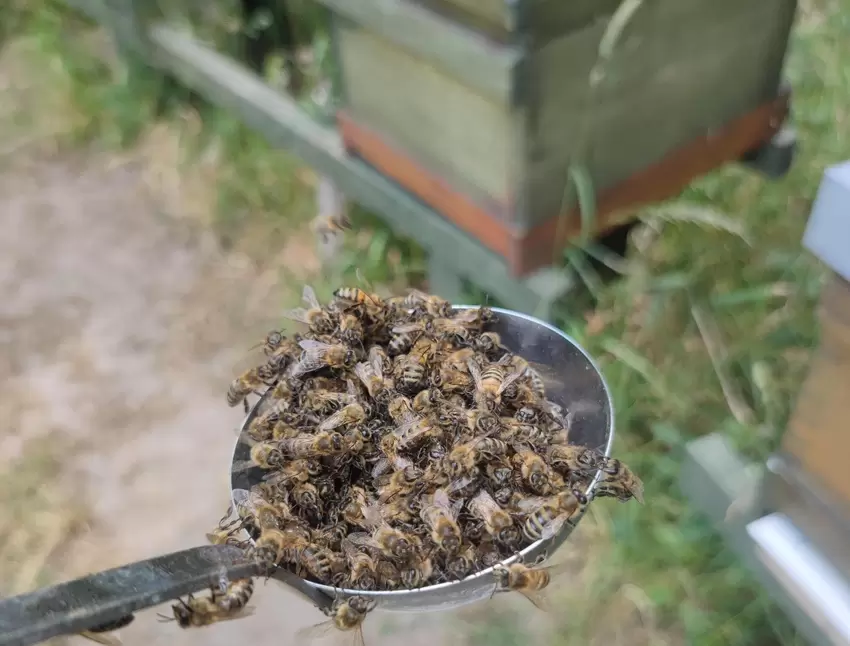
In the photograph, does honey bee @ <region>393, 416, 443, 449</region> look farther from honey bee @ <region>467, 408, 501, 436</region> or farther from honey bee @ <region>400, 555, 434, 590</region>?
honey bee @ <region>400, 555, 434, 590</region>

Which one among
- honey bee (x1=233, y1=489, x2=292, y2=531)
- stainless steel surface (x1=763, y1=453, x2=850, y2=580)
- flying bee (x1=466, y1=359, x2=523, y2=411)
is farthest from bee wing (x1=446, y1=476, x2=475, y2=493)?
stainless steel surface (x1=763, y1=453, x2=850, y2=580)

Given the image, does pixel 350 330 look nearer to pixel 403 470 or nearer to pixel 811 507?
pixel 403 470

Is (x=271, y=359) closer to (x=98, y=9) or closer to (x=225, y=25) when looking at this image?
(x=225, y=25)

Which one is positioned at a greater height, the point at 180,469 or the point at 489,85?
the point at 489,85

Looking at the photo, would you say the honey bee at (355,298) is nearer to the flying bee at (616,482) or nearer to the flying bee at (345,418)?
the flying bee at (345,418)

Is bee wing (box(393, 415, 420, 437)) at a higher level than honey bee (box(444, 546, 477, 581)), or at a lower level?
higher

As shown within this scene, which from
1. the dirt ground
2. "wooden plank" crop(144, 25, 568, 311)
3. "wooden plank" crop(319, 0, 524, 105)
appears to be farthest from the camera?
the dirt ground

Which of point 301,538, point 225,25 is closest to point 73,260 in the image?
point 225,25
